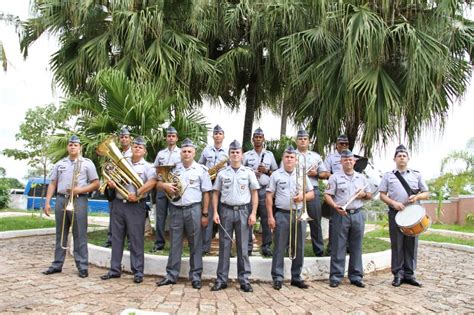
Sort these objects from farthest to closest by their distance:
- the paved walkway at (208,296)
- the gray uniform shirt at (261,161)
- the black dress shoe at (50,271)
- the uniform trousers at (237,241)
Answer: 1. the gray uniform shirt at (261,161)
2. the black dress shoe at (50,271)
3. the uniform trousers at (237,241)
4. the paved walkway at (208,296)

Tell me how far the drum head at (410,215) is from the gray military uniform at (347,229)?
473mm

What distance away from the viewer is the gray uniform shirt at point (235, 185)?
6.09 m

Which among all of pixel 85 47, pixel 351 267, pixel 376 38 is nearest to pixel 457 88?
pixel 376 38

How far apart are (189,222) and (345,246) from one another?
2.03 m

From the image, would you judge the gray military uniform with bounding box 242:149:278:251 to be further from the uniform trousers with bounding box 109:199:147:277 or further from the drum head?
the drum head

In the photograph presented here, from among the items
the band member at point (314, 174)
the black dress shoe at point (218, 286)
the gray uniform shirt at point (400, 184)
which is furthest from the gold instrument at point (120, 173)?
the gray uniform shirt at point (400, 184)

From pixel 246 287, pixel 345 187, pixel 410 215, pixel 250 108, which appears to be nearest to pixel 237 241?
pixel 246 287

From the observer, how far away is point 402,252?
6598mm

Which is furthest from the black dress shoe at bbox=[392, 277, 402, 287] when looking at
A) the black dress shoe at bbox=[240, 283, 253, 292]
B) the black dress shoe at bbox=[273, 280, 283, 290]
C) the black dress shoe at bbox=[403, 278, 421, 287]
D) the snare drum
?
the black dress shoe at bbox=[240, 283, 253, 292]

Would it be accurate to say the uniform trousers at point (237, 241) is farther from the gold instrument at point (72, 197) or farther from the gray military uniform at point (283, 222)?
the gold instrument at point (72, 197)

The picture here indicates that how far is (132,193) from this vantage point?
6402 mm

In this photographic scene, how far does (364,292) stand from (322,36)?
4324 mm

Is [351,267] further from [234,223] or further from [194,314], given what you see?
[194,314]

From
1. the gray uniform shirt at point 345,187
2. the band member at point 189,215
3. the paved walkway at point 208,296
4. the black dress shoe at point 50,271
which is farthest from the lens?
the black dress shoe at point 50,271
